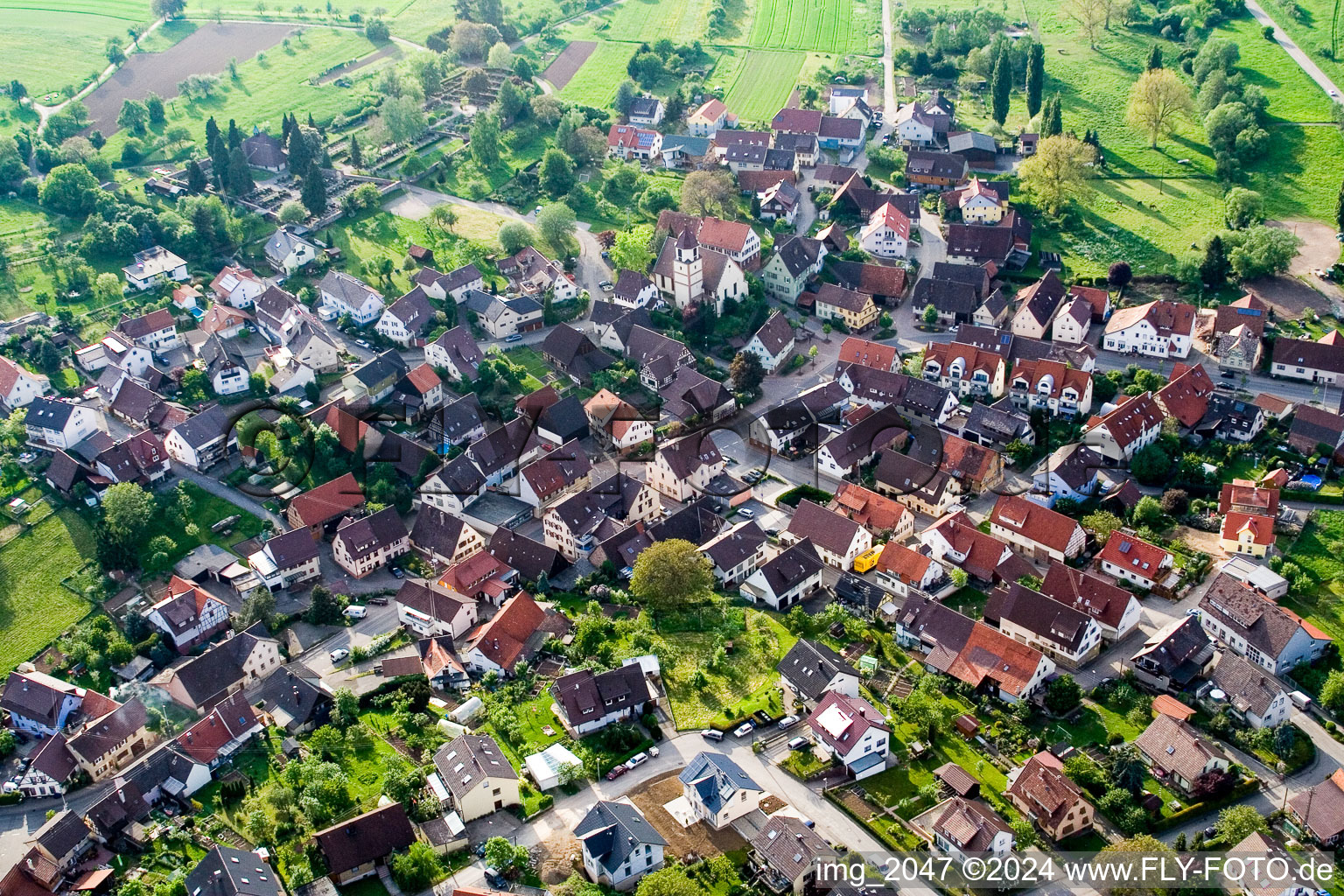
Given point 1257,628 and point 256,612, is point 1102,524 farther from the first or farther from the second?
point 256,612

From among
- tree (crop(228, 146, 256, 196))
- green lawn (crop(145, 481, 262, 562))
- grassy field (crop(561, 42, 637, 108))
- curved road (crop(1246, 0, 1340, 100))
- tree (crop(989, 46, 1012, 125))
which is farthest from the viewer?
grassy field (crop(561, 42, 637, 108))

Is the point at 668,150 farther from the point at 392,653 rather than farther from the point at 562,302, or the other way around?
the point at 392,653

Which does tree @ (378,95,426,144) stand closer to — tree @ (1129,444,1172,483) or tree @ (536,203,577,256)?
tree @ (536,203,577,256)

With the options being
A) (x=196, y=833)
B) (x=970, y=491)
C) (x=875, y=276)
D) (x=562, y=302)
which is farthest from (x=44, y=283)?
(x=970, y=491)

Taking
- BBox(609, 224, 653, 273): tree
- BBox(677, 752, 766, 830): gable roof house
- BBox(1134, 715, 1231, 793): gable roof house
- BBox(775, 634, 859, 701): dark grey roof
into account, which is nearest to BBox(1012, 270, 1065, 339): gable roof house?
BBox(609, 224, 653, 273): tree

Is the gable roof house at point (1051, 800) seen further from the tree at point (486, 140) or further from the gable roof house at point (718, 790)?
the tree at point (486, 140)

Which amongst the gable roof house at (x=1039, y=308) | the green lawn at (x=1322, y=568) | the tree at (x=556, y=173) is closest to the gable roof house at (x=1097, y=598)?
the green lawn at (x=1322, y=568)

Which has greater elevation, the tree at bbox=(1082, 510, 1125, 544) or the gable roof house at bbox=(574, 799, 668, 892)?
the gable roof house at bbox=(574, 799, 668, 892)
